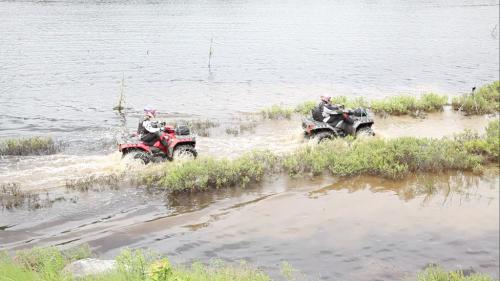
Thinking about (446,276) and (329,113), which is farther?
(329,113)

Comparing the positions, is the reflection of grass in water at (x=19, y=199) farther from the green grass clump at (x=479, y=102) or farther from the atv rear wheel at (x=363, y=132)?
the green grass clump at (x=479, y=102)

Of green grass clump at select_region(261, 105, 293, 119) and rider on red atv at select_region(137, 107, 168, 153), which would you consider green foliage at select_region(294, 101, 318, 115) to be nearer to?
green grass clump at select_region(261, 105, 293, 119)

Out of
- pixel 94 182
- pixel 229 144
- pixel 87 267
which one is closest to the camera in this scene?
pixel 87 267

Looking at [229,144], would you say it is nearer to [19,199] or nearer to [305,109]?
[305,109]

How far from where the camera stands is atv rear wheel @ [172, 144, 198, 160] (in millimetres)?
12867

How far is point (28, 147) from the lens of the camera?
14.1 metres

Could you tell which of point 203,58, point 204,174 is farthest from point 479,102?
point 203,58

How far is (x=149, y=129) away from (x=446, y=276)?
756cm

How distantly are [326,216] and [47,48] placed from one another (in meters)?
23.5

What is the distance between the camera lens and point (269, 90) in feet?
82.3

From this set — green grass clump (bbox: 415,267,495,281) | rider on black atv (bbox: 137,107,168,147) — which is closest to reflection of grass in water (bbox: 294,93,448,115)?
rider on black atv (bbox: 137,107,168,147)

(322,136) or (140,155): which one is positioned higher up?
(322,136)

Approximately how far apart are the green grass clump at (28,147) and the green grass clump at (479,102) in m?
15.3

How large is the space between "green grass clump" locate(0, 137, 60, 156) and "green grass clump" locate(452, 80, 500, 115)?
50.2ft
